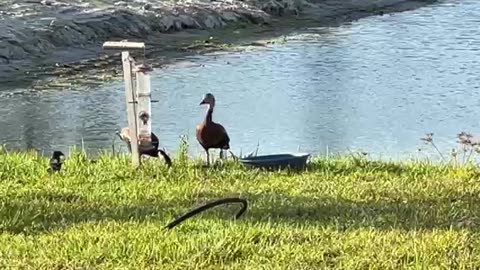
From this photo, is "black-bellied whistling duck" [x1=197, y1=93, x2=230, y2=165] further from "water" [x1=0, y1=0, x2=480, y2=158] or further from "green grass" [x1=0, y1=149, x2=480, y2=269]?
"water" [x1=0, y1=0, x2=480, y2=158]

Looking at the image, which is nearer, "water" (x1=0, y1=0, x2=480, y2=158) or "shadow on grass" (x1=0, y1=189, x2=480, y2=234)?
"shadow on grass" (x1=0, y1=189, x2=480, y2=234)

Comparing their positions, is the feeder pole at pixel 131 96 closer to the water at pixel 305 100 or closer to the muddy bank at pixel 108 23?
the water at pixel 305 100

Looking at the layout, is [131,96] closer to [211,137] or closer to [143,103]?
[143,103]

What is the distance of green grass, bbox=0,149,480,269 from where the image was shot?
3.61 meters

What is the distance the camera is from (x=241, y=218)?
169 inches

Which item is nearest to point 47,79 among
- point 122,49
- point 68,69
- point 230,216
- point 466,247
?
point 68,69

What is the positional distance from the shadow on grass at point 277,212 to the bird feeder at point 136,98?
1075mm

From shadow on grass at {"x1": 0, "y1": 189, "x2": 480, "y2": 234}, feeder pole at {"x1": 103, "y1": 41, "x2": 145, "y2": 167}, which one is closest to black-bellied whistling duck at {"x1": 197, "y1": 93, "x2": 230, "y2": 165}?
feeder pole at {"x1": 103, "y1": 41, "x2": 145, "y2": 167}

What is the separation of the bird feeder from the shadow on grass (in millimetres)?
1075

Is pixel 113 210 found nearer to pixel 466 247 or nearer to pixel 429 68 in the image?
pixel 466 247

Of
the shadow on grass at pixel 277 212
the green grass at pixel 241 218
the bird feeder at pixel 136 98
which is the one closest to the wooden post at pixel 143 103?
the bird feeder at pixel 136 98

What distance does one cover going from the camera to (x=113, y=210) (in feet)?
15.1

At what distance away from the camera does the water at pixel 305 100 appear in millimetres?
8711

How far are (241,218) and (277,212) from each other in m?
0.23
